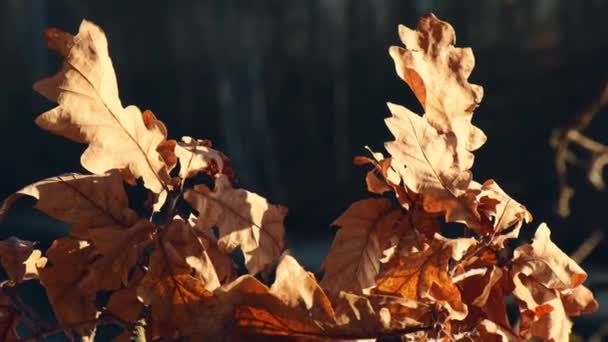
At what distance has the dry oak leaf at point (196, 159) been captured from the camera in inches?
29.4

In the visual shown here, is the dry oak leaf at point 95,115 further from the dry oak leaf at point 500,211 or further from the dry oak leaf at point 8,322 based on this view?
the dry oak leaf at point 500,211

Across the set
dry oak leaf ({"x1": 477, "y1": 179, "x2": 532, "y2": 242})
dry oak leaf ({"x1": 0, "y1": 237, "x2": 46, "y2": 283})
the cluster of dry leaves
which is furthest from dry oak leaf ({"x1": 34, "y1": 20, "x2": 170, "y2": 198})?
dry oak leaf ({"x1": 477, "y1": 179, "x2": 532, "y2": 242})

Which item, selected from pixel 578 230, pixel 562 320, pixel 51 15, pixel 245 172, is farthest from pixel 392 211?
pixel 51 15

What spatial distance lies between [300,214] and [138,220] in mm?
4516

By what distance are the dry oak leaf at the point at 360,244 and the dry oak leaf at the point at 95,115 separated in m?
0.13

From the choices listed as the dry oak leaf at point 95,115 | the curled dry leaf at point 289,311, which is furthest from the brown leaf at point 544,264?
the dry oak leaf at point 95,115

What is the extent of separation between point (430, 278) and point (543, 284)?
0.37 feet

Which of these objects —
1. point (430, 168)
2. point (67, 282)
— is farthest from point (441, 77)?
point (67, 282)

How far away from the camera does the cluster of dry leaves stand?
0.69m

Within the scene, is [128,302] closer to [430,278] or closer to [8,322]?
[8,322]

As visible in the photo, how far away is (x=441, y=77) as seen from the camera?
0.80 m

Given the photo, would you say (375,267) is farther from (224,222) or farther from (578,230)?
(578,230)

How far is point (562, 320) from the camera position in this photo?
788 mm

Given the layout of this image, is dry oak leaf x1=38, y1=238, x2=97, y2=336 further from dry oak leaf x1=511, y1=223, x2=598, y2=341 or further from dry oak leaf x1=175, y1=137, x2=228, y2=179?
Answer: dry oak leaf x1=511, y1=223, x2=598, y2=341
